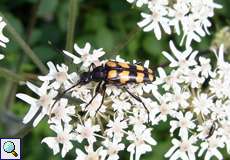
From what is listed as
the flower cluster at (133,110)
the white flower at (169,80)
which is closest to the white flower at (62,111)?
the flower cluster at (133,110)

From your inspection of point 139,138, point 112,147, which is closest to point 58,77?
point 112,147

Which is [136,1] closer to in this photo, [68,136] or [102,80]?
[102,80]

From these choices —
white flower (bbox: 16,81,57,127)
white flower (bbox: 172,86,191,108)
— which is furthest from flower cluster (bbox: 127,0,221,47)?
white flower (bbox: 16,81,57,127)

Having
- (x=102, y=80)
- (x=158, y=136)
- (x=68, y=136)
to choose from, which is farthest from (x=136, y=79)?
(x=158, y=136)

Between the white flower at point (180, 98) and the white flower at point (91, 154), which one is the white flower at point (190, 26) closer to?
the white flower at point (180, 98)

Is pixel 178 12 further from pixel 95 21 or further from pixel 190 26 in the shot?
pixel 95 21

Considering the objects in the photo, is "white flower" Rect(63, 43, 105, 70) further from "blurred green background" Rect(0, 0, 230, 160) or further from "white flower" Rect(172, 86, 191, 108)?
"blurred green background" Rect(0, 0, 230, 160)
